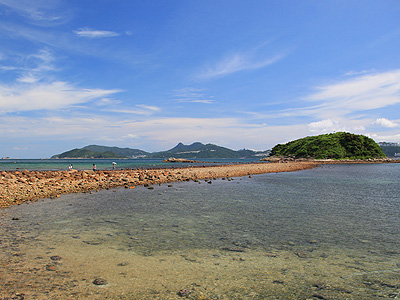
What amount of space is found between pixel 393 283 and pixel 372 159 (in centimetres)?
17772

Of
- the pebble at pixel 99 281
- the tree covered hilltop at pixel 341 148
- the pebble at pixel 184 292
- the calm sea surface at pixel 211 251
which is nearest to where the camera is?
the pebble at pixel 184 292

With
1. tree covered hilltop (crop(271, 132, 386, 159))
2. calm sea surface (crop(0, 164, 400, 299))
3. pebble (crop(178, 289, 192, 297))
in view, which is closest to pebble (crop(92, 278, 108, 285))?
calm sea surface (crop(0, 164, 400, 299))

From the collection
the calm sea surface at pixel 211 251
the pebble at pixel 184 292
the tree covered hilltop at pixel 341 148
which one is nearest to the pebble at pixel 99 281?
the calm sea surface at pixel 211 251

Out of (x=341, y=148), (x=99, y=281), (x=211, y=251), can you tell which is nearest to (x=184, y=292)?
(x=99, y=281)

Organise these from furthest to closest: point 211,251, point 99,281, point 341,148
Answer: point 341,148
point 211,251
point 99,281

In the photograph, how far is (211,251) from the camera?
8.84 metres

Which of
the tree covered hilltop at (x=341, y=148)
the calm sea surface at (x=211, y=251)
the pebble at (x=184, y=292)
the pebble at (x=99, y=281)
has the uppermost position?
the tree covered hilltop at (x=341, y=148)

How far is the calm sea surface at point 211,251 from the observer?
6.15 metres

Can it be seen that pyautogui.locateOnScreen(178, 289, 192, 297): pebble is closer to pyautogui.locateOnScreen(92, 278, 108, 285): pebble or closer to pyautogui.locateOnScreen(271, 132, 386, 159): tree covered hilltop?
pyautogui.locateOnScreen(92, 278, 108, 285): pebble

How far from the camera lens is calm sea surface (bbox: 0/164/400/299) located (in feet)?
20.2

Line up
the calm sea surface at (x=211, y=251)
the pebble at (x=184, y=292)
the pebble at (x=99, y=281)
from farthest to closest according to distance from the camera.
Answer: the pebble at (x=99, y=281), the calm sea surface at (x=211, y=251), the pebble at (x=184, y=292)

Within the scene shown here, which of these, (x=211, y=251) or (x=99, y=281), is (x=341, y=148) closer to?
(x=211, y=251)

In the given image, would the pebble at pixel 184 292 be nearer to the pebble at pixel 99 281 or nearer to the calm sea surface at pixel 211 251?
the calm sea surface at pixel 211 251

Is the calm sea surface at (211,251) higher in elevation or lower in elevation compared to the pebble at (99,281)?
lower
